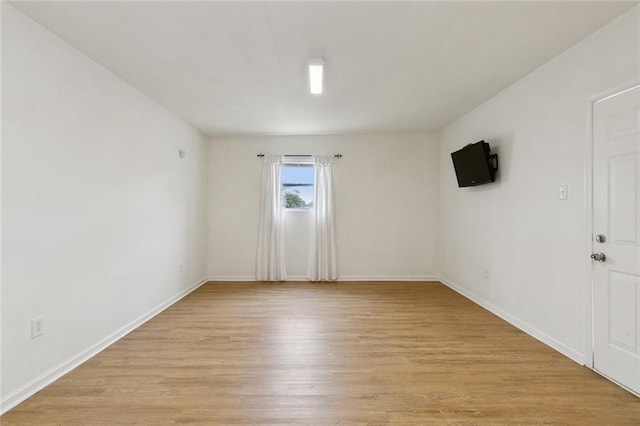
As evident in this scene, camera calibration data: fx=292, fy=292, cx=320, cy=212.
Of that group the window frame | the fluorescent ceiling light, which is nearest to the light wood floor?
the window frame

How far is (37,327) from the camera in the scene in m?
2.01

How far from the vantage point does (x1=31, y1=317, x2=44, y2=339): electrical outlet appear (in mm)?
1979

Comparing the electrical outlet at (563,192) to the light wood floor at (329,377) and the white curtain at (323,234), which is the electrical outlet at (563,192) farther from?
the white curtain at (323,234)

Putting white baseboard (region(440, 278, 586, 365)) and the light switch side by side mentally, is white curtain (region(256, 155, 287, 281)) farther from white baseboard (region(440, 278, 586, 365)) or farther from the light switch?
the light switch

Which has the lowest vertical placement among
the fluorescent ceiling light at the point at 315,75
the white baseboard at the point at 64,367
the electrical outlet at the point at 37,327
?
the white baseboard at the point at 64,367

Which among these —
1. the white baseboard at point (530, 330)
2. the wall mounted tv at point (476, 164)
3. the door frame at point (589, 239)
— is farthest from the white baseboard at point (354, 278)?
the door frame at point (589, 239)

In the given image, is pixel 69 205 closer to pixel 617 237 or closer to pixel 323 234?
pixel 323 234

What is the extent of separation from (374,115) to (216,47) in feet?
7.74

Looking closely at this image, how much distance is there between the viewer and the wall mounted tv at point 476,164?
3434 millimetres

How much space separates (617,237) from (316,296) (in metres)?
3.22

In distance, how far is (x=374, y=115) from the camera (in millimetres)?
4086

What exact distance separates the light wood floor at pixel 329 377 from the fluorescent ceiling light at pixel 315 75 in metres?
2.49

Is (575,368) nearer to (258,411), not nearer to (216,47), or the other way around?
(258,411)

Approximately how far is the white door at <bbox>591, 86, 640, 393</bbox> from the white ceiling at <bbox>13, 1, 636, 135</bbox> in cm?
75
